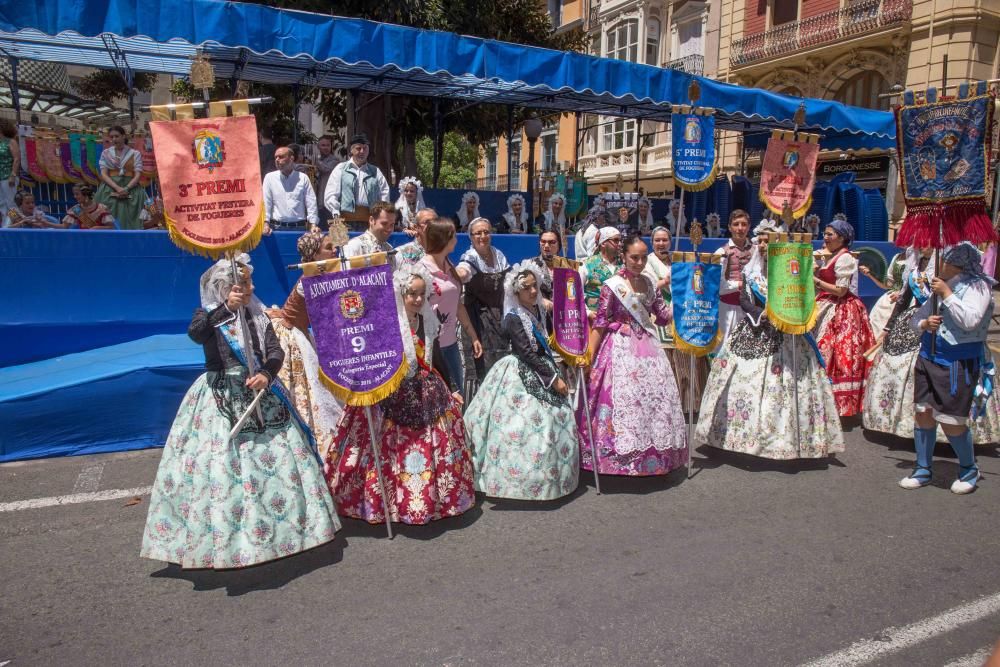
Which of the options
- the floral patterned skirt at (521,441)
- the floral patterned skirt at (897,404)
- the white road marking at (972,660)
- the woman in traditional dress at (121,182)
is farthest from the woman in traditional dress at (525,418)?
the woman in traditional dress at (121,182)

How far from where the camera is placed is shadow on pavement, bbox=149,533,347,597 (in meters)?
3.64

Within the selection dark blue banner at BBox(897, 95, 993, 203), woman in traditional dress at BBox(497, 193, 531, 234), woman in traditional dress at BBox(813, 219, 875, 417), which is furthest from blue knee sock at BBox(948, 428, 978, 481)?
woman in traditional dress at BBox(497, 193, 531, 234)

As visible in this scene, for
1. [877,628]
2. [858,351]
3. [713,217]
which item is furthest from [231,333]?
[713,217]

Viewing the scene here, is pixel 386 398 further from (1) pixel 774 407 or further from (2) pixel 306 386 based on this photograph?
(1) pixel 774 407

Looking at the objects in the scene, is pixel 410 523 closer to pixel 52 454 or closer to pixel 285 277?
pixel 52 454

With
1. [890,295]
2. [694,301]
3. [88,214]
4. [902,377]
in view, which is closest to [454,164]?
[88,214]

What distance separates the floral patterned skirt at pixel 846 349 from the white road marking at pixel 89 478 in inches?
250

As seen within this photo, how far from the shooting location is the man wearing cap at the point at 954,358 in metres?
4.76

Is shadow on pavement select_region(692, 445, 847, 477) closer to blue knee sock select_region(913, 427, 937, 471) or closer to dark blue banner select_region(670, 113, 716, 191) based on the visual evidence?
blue knee sock select_region(913, 427, 937, 471)

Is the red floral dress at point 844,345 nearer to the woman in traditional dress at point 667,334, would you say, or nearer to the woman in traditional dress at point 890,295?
the woman in traditional dress at point 890,295

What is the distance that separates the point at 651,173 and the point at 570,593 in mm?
27965

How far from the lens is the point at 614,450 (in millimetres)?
4957

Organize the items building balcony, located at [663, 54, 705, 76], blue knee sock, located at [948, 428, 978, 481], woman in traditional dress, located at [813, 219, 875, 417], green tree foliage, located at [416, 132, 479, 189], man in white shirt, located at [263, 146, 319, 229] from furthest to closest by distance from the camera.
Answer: green tree foliage, located at [416, 132, 479, 189] < building balcony, located at [663, 54, 705, 76] < man in white shirt, located at [263, 146, 319, 229] < woman in traditional dress, located at [813, 219, 875, 417] < blue knee sock, located at [948, 428, 978, 481]

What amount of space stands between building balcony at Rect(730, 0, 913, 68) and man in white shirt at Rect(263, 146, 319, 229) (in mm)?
20311
